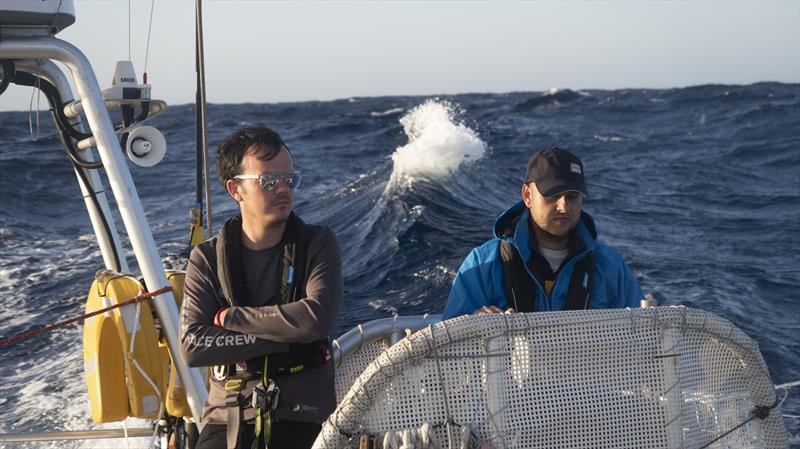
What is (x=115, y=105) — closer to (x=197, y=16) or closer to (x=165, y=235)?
(x=197, y=16)

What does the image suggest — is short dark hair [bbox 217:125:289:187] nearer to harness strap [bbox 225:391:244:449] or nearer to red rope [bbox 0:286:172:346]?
harness strap [bbox 225:391:244:449]

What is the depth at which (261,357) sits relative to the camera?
3.08 meters

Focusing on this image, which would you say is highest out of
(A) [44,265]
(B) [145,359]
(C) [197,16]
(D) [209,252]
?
(C) [197,16]

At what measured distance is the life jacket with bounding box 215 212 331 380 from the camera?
10.2ft

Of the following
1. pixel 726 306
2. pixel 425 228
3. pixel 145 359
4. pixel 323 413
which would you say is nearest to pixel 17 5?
pixel 145 359

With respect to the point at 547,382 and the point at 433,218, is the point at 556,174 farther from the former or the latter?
the point at 433,218

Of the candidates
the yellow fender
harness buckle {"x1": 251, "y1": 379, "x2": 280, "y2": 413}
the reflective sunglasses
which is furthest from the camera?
the yellow fender

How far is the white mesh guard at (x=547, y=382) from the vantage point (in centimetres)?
279

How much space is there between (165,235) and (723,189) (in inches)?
374

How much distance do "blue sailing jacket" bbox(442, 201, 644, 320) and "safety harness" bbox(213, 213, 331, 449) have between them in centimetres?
61

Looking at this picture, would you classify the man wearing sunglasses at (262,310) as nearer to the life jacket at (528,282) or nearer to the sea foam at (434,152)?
the life jacket at (528,282)

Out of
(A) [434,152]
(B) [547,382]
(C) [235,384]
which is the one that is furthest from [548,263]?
(A) [434,152]

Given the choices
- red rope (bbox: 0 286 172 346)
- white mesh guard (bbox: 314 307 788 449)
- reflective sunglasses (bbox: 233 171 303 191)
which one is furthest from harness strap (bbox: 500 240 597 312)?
red rope (bbox: 0 286 172 346)

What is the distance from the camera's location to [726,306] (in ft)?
30.2
